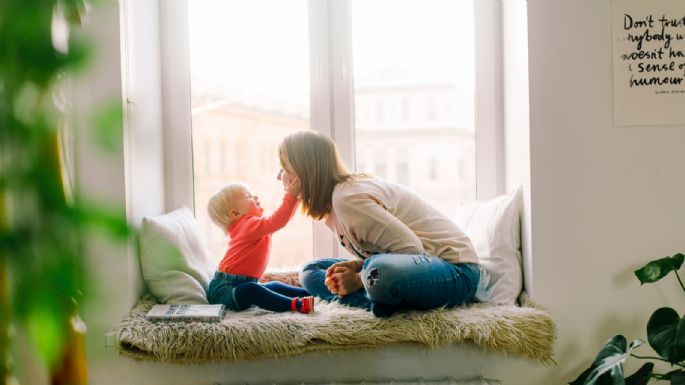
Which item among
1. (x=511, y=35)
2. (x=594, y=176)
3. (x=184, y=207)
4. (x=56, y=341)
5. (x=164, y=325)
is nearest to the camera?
(x=56, y=341)

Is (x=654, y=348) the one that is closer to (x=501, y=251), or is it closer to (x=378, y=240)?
(x=501, y=251)

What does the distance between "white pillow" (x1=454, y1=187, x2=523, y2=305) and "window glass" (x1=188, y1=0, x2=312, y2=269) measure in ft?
2.34

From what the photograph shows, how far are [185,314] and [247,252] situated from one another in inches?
12.9

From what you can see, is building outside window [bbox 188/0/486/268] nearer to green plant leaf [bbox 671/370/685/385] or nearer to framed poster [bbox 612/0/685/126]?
framed poster [bbox 612/0/685/126]

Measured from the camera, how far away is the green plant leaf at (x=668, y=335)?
5.07 feet

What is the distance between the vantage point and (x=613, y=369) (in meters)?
1.48

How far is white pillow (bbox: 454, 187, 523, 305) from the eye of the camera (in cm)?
195

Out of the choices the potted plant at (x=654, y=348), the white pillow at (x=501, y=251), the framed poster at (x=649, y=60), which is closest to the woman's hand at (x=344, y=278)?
the white pillow at (x=501, y=251)

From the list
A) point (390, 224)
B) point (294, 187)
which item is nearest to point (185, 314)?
point (294, 187)

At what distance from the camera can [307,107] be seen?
239 centimetres

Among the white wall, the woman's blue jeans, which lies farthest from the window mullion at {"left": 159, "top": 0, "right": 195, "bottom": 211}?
the white wall

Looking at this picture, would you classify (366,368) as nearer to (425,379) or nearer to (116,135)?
(425,379)

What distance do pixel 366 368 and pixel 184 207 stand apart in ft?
3.21

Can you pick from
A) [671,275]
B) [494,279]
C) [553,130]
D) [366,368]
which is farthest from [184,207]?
[671,275]
